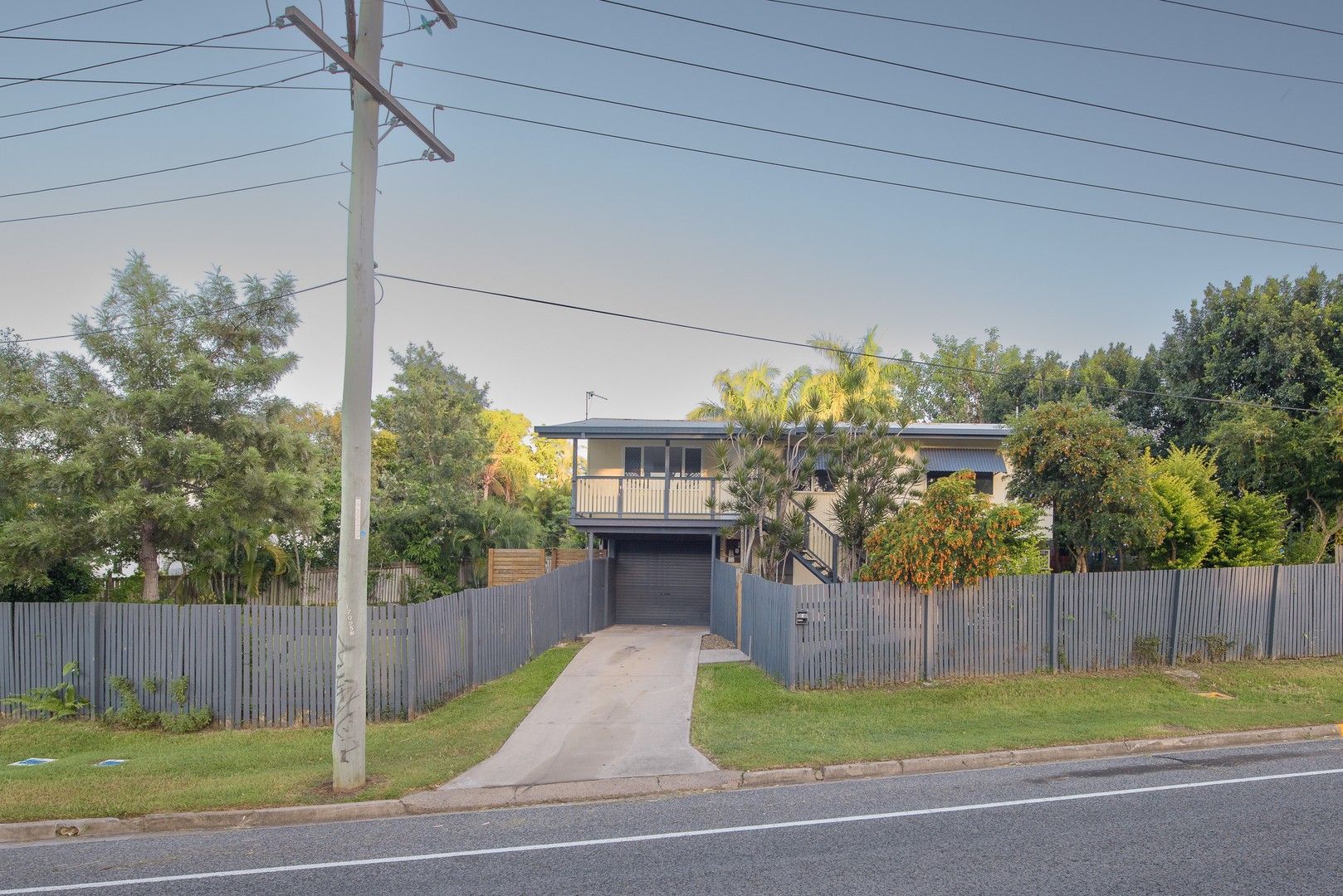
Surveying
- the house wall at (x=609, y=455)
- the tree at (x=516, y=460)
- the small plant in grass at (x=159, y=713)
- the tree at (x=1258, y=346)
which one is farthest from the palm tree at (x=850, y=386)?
the tree at (x=516, y=460)

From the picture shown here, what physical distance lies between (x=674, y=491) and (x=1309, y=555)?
14.5 meters

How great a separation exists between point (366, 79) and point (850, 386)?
12.8 meters

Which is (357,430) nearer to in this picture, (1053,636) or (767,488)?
(767,488)

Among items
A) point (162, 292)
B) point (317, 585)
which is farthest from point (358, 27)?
point (317, 585)

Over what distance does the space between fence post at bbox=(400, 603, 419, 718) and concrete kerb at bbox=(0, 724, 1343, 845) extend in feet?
11.8

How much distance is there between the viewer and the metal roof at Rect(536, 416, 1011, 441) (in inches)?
958

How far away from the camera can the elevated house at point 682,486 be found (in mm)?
23875

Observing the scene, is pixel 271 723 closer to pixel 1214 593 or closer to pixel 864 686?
pixel 864 686

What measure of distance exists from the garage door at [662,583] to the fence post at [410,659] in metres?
14.8

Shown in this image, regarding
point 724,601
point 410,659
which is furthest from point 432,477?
point 410,659

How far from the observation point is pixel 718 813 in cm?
862

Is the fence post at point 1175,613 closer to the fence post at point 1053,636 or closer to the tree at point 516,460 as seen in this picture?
the fence post at point 1053,636

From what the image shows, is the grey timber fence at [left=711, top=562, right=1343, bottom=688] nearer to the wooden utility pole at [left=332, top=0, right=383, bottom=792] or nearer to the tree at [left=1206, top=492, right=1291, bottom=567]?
the tree at [left=1206, top=492, right=1291, bottom=567]

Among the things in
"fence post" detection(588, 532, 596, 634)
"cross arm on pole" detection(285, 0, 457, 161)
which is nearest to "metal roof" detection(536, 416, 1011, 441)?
"fence post" detection(588, 532, 596, 634)
